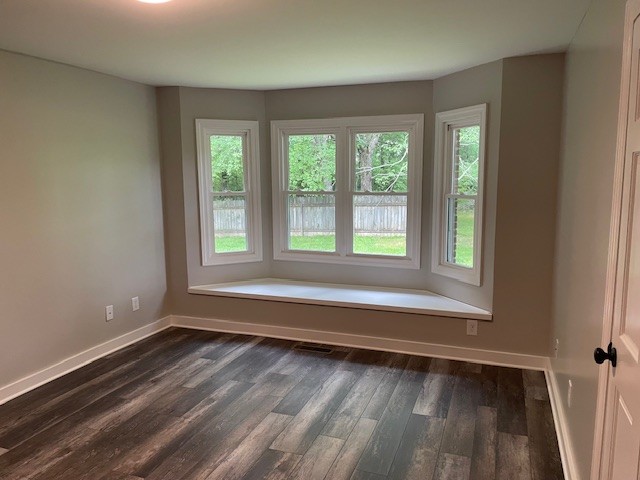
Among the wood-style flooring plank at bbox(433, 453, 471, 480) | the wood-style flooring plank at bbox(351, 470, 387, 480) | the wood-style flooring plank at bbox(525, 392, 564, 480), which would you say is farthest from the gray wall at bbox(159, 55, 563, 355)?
the wood-style flooring plank at bbox(351, 470, 387, 480)

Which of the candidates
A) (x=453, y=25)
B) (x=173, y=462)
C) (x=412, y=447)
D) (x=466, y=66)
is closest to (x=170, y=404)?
(x=173, y=462)

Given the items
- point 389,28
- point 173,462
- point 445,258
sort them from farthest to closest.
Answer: point 445,258 → point 389,28 → point 173,462

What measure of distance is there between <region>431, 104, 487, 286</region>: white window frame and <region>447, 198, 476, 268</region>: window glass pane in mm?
37

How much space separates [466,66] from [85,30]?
105 inches

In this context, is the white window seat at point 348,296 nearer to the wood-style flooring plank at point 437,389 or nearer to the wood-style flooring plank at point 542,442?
the wood-style flooring plank at point 437,389

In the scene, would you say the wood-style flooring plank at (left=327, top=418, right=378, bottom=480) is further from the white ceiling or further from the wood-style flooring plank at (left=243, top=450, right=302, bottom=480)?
the white ceiling

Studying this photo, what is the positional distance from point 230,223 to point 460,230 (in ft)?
7.38

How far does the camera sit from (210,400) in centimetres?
310

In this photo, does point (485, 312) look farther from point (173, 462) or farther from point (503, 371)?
point (173, 462)

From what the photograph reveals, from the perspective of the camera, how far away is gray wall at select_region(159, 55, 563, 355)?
331 cm

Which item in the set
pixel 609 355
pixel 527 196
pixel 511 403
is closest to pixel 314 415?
pixel 511 403

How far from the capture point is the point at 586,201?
85.5 inches

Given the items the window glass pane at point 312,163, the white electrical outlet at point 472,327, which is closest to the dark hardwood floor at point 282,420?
the white electrical outlet at point 472,327

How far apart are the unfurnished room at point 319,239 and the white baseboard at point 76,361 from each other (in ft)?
0.07
